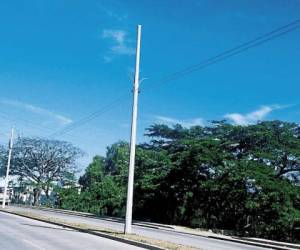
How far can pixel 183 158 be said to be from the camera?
1871 inches

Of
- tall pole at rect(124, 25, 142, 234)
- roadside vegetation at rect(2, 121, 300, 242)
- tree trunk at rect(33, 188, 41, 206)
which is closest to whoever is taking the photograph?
tall pole at rect(124, 25, 142, 234)

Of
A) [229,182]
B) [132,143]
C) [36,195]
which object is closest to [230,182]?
[229,182]

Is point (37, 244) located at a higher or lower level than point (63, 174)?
lower

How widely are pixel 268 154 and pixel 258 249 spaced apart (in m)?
20.3

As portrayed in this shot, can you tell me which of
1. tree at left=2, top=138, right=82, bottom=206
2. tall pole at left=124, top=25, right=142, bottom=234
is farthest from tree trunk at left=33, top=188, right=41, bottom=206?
tall pole at left=124, top=25, right=142, bottom=234

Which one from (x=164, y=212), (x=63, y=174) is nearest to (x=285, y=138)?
(x=164, y=212)

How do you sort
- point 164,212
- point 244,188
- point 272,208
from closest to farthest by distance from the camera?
point 272,208 → point 244,188 → point 164,212

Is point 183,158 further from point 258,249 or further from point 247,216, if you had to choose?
point 258,249

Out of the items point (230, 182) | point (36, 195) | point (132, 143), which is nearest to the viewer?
point (132, 143)

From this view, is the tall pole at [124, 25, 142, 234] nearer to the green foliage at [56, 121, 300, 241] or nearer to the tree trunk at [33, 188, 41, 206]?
the green foliage at [56, 121, 300, 241]

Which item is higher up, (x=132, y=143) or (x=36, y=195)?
(x=36, y=195)

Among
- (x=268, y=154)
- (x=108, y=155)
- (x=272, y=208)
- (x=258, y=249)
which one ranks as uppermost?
(x=108, y=155)

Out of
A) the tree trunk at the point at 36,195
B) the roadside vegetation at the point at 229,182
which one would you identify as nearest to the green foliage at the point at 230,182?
the roadside vegetation at the point at 229,182

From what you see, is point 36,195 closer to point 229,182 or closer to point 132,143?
point 229,182
